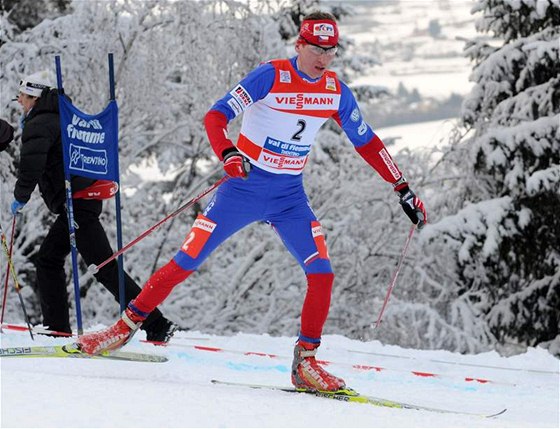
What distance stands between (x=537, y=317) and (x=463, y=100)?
381cm

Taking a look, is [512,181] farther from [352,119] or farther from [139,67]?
[352,119]

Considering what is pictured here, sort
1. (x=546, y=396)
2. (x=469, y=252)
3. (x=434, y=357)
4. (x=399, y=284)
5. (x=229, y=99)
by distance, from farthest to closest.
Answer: (x=399, y=284) → (x=469, y=252) → (x=434, y=357) → (x=546, y=396) → (x=229, y=99)

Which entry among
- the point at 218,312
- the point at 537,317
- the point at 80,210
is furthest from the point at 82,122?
the point at 537,317

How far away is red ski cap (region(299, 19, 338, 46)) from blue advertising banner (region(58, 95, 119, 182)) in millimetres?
1924

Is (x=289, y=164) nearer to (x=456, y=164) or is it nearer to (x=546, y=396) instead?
(x=546, y=396)

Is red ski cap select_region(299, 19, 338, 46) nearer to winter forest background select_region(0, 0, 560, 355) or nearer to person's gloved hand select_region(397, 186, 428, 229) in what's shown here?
person's gloved hand select_region(397, 186, 428, 229)

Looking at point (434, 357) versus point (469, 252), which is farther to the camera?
point (469, 252)

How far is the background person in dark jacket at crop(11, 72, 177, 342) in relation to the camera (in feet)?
19.5

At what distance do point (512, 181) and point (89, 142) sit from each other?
340 inches

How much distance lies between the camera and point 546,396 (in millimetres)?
6047

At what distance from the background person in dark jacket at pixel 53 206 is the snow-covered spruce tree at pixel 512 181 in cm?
740

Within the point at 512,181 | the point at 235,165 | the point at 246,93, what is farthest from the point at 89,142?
the point at 512,181

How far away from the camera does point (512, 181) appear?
13.3 metres

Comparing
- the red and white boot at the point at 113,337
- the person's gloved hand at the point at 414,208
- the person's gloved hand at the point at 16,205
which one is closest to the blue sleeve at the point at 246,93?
the person's gloved hand at the point at 414,208
